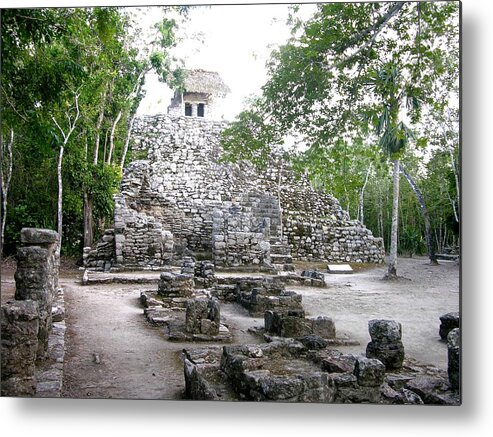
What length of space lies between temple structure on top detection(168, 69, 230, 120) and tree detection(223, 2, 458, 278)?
15.9 inches

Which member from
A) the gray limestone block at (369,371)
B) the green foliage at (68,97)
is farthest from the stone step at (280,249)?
the green foliage at (68,97)

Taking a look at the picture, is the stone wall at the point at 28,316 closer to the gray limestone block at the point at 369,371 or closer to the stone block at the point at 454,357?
the gray limestone block at the point at 369,371

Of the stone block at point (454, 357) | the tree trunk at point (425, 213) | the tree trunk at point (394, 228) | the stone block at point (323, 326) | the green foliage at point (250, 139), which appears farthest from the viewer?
the green foliage at point (250, 139)

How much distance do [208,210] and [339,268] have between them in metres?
1.69

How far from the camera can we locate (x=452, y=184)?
535cm

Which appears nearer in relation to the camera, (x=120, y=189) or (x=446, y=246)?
(x=446, y=246)

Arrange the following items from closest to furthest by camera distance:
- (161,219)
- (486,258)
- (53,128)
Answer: (486,258)
(53,128)
(161,219)

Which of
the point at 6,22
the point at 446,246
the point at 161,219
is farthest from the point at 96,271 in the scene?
the point at 446,246

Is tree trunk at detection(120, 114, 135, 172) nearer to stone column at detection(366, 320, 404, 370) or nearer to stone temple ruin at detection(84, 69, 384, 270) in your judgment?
stone temple ruin at detection(84, 69, 384, 270)

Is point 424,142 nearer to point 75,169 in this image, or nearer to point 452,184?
point 452,184

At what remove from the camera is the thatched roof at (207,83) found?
5836mm

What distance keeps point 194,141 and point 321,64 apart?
5.74ft

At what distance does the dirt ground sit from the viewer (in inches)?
209

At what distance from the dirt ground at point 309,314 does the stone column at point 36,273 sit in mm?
347
